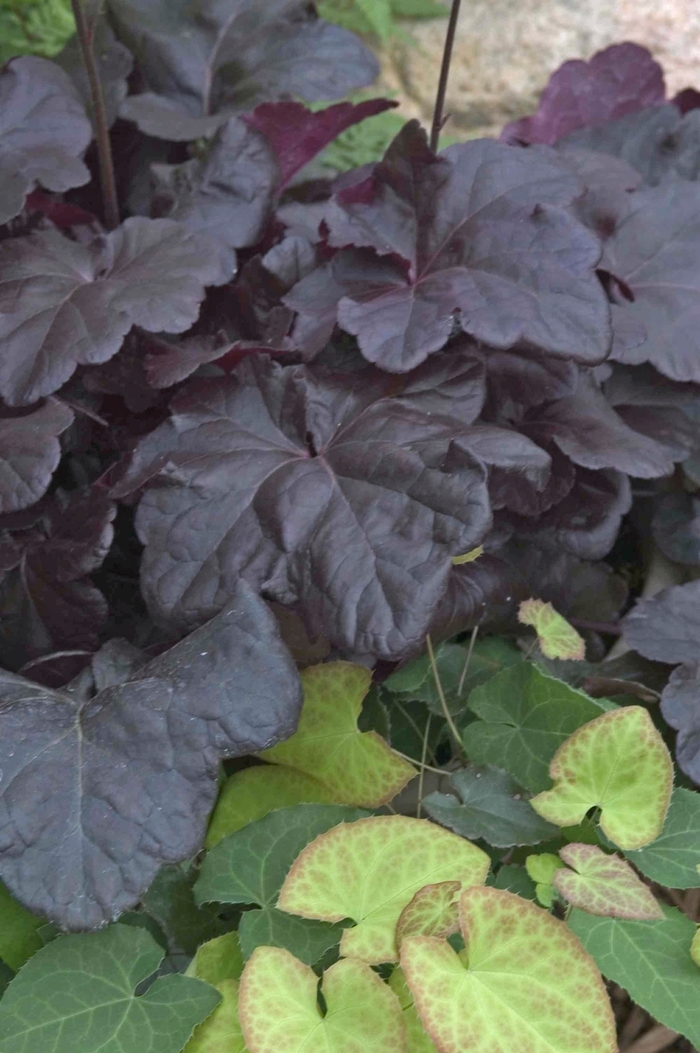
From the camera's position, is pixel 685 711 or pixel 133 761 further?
pixel 685 711

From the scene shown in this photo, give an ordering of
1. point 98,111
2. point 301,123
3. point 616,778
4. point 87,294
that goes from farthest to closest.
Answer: point 301,123 < point 98,111 < point 87,294 < point 616,778

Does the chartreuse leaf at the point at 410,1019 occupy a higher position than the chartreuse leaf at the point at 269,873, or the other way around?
the chartreuse leaf at the point at 269,873

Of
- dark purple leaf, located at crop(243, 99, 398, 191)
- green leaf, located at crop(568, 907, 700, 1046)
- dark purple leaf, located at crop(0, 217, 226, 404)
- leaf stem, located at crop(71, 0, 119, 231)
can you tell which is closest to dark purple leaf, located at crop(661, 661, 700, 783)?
green leaf, located at crop(568, 907, 700, 1046)

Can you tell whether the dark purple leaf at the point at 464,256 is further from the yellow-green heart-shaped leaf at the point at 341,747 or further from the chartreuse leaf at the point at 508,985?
the chartreuse leaf at the point at 508,985

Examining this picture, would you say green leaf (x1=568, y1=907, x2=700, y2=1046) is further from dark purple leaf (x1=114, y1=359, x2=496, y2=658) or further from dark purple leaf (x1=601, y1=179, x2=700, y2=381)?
dark purple leaf (x1=601, y1=179, x2=700, y2=381)

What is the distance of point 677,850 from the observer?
0.71m

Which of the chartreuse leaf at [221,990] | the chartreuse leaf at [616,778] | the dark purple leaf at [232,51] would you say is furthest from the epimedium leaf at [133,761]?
the dark purple leaf at [232,51]

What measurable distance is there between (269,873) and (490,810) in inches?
7.2

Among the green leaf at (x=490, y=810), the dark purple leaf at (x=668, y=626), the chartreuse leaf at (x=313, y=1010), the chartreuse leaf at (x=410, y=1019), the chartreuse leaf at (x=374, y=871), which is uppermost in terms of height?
the dark purple leaf at (x=668, y=626)

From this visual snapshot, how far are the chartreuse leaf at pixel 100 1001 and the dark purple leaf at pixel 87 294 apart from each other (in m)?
0.43

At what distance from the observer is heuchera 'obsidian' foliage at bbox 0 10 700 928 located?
2.13 feet

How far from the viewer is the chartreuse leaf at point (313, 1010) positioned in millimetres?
581

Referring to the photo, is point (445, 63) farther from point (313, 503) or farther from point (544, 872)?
point (544, 872)

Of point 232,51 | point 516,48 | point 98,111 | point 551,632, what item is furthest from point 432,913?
point 516,48
